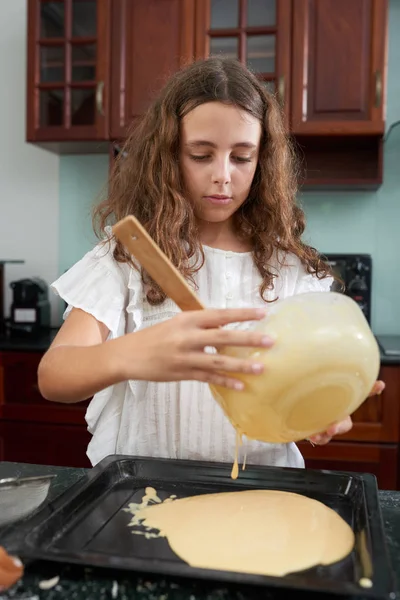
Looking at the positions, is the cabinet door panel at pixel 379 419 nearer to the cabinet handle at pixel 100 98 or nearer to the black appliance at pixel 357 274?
the black appliance at pixel 357 274

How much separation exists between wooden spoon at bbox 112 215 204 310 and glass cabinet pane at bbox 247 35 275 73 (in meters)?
1.71

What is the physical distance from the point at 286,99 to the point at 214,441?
4.83 feet

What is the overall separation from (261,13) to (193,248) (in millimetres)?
1413

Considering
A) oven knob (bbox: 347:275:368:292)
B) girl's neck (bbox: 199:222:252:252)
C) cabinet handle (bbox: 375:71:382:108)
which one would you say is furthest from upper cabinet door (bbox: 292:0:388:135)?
girl's neck (bbox: 199:222:252:252)

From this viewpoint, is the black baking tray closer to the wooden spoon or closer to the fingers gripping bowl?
the fingers gripping bowl

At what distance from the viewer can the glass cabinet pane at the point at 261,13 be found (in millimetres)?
2174

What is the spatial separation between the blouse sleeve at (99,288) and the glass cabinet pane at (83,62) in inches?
55.9

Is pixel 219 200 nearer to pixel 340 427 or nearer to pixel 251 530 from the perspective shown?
pixel 340 427

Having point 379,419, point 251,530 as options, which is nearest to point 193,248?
point 251,530

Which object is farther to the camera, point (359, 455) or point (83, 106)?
point (83, 106)

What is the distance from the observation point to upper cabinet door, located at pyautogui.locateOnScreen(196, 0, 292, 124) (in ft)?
7.07

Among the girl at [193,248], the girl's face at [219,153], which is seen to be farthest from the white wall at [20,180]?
the girl's face at [219,153]

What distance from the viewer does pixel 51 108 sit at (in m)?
2.35

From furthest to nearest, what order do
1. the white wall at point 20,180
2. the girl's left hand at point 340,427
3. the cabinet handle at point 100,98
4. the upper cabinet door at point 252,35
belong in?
the white wall at point 20,180 → the cabinet handle at point 100,98 → the upper cabinet door at point 252,35 → the girl's left hand at point 340,427
